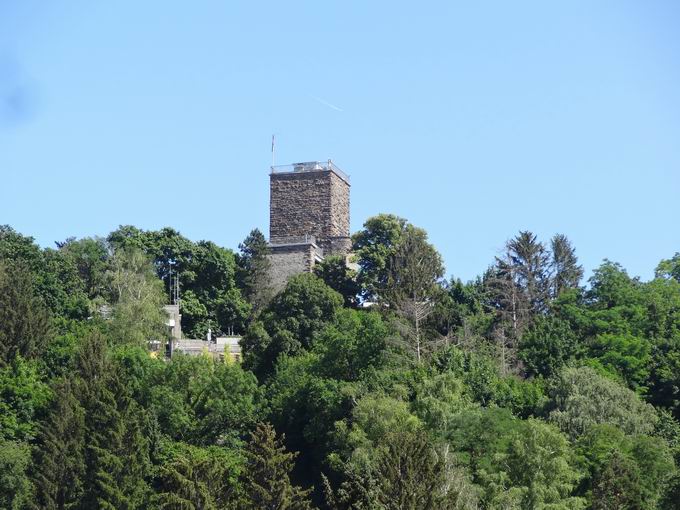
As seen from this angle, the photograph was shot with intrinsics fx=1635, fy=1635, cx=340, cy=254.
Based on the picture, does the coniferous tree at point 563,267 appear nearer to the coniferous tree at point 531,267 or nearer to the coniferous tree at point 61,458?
the coniferous tree at point 531,267

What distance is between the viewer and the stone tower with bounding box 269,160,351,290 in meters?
93.1

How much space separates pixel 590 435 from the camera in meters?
59.0

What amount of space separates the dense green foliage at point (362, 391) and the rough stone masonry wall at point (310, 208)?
8.27 meters

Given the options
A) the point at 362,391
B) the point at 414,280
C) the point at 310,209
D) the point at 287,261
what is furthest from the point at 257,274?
the point at 362,391

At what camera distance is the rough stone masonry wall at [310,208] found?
3706 inches

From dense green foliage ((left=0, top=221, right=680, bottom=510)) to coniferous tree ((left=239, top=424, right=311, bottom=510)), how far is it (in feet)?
0.25

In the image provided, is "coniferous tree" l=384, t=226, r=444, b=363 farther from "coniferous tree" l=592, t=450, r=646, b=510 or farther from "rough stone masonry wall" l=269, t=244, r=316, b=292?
"coniferous tree" l=592, t=450, r=646, b=510

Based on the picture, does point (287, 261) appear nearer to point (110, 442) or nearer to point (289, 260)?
point (289, 260)

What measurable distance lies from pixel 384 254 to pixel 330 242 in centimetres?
1101

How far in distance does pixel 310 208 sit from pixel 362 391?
34.5 metres

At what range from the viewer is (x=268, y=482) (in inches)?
2053

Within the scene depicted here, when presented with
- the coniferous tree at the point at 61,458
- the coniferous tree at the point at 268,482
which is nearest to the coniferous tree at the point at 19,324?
the coniferous tree at the point at 61,458

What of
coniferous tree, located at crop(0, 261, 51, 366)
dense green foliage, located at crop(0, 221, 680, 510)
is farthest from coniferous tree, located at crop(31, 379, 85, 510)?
coniferous tree, located at crop(0, 261, 51, 366)

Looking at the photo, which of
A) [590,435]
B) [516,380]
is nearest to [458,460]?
[590,435]
